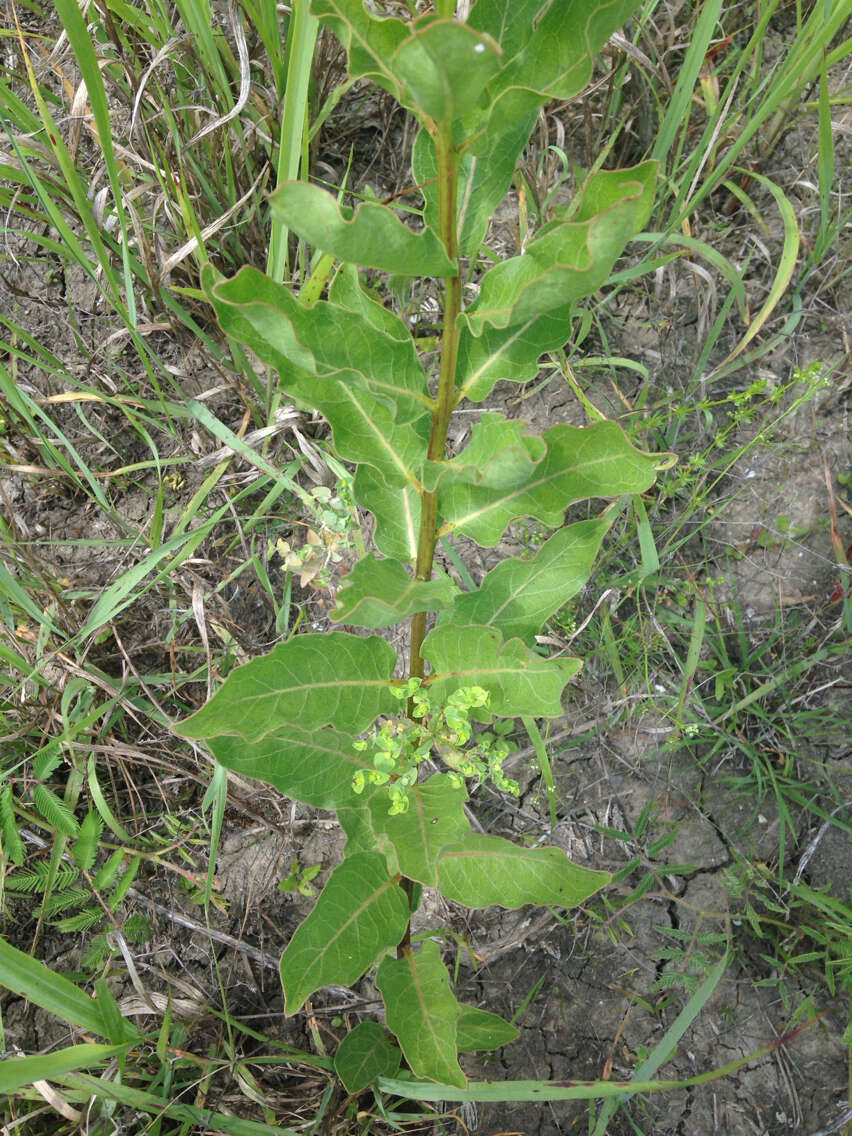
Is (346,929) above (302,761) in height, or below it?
below

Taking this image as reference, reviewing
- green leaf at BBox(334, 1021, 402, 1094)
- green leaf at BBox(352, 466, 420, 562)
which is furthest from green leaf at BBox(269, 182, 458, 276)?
green leaf at BBox(334, 1021, 402, 1094)

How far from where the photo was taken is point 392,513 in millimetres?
1681

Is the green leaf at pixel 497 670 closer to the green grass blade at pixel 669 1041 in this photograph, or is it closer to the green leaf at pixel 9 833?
the green grass blade at pixel 669 1041

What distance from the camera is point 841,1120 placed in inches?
86.4

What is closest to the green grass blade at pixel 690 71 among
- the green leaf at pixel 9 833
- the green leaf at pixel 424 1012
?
the green leaf at pixel 424 1012

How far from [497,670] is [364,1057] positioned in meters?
1.25

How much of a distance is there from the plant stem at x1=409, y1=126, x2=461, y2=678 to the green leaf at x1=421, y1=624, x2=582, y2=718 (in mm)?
88

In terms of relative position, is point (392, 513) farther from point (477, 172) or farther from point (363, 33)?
point (363, 33)

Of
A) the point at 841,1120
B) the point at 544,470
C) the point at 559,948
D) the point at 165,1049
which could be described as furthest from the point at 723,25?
the point at 165,1049

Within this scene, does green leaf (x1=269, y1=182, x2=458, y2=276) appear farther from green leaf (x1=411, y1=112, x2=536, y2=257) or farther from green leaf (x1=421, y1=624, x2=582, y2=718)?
green leaf (x1=421, y1=624, x2=582, y2=718)

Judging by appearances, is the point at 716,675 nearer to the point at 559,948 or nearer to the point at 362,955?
the point at 559,948

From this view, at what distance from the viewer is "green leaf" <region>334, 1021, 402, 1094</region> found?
2.00m

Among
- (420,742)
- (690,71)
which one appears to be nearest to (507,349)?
(420,742)

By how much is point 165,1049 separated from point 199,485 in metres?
1.75
